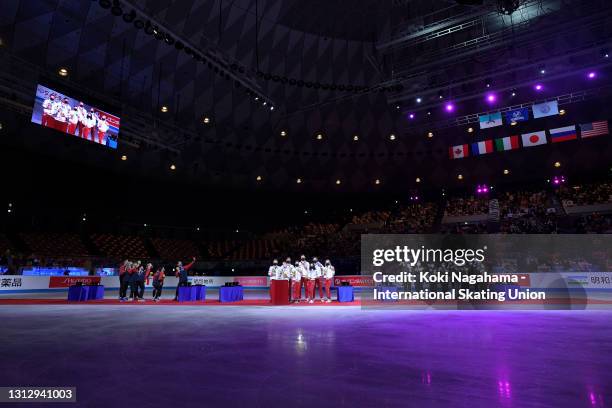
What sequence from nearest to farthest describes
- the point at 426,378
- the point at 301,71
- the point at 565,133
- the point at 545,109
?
the point at 426,378 < the point at 545,109 < the point at 565,133 < the point at 301,71

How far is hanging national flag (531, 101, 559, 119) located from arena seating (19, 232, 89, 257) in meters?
28.7

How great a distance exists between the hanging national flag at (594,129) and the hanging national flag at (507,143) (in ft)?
12.8

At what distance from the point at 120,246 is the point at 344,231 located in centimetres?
1808

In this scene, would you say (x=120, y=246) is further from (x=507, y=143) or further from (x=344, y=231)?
(x=507, y=143)

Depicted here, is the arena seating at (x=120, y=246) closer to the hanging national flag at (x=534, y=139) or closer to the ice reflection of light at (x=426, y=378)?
the hanging national flag at (x=534, y=139)

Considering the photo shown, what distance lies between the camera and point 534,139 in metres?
23.8

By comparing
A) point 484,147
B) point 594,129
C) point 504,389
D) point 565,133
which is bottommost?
point 504,389

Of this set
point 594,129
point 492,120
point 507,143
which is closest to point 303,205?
point 507,143

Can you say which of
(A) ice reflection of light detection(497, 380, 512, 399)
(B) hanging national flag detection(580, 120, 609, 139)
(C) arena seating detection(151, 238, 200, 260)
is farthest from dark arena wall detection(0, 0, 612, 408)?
(C) arena seating detection(151, 238, 200, 260)

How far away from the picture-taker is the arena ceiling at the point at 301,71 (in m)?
18.9

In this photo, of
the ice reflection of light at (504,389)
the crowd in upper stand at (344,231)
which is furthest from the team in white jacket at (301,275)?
the crowd in upper stand at (344,231)

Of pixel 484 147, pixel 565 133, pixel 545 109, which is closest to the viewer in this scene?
pixel 545 109

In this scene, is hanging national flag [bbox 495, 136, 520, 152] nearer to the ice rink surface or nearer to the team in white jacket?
the team in white jacket

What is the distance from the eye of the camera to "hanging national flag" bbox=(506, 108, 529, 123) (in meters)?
21.6
